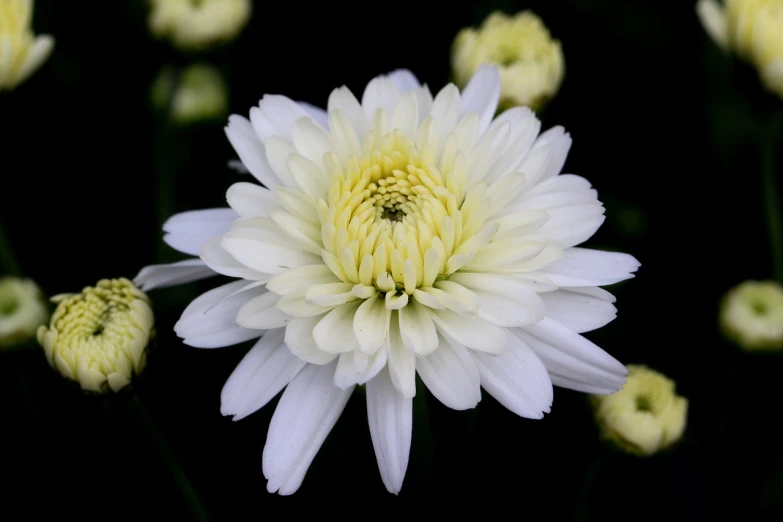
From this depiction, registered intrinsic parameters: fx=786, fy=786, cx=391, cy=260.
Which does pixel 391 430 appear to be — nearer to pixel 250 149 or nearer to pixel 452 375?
pixel 452 375

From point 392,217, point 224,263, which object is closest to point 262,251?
point 224,263

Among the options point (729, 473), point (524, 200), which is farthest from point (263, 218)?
point (729, 473)

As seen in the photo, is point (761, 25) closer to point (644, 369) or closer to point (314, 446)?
point (644, 369)

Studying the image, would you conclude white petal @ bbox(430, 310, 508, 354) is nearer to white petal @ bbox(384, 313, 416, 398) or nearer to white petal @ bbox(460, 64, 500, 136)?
white petal @ bbox(384, 313, 416, 398)

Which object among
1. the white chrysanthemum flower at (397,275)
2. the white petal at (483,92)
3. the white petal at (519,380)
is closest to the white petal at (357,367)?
the white chrysanthemum flower at (397,275)

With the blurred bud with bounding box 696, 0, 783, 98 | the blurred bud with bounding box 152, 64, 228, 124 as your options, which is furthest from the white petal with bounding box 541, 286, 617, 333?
the blurred bud with bounding box 152, 64, 228, 124
